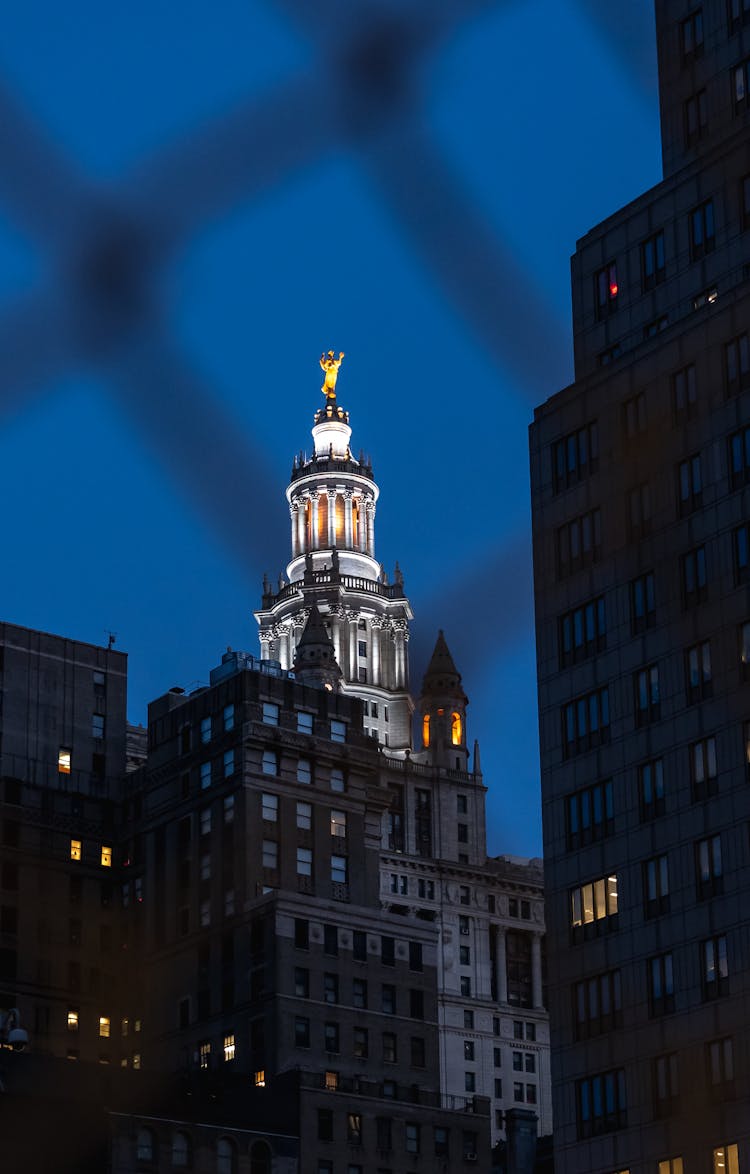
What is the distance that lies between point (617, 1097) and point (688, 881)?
10204 millimetres

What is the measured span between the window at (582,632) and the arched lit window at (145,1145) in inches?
1957

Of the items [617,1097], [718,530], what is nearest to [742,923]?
[617,1097]

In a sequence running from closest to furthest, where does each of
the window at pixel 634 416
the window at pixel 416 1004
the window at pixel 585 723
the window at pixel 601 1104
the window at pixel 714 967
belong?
the window at pixel 714 967 → the window at pixel 601 1104 → the window at pixel 585 723 → the window at pixel 634 416 → the window at pixel 416 1004

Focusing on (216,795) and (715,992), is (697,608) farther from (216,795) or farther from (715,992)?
(216,795)

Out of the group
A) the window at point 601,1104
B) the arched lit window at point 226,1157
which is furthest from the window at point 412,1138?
the window at point 601,1104

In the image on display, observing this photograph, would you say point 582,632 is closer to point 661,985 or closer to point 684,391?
point 684,391

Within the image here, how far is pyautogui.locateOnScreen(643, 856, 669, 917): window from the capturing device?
354ft

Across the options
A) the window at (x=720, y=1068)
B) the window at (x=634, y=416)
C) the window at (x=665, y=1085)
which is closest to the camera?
the window at (x=720, y=1068)

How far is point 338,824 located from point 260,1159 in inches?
1713

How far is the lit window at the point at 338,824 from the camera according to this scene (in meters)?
194

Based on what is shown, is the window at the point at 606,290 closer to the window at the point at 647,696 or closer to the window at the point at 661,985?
the window at the point at 647,696

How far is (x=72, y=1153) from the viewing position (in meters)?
146

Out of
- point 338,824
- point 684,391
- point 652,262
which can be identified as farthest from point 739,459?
point 338,824

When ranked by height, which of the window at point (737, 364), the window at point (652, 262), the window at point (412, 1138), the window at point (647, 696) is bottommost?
the window at point (412, 1138)
